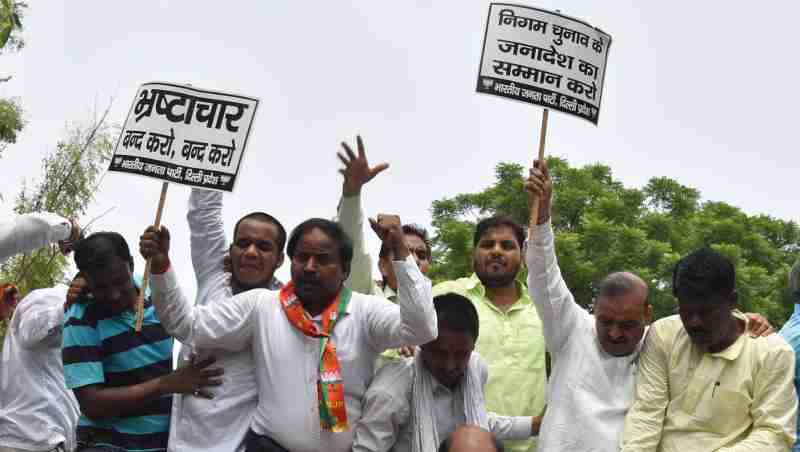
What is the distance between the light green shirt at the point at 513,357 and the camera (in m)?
5.63

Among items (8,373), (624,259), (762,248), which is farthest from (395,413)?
(762,248)

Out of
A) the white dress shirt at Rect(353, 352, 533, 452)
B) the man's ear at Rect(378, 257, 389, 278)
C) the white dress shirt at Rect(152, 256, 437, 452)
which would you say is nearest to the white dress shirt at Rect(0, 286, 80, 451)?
the white dress shirt at Rect(152, 256, 437, 452)

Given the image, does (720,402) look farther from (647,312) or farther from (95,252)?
(95,252)

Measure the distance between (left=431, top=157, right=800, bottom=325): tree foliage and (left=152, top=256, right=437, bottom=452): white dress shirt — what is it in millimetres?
17940

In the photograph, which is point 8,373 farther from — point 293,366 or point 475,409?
point 475,409

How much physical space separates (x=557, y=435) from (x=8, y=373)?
3740mm

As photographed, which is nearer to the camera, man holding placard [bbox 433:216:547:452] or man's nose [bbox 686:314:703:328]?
man's nose [bbox 686:314:703:328]

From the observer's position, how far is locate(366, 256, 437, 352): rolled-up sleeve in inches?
181

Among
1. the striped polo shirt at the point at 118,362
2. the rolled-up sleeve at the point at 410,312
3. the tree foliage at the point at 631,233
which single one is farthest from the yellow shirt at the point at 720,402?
the tree foliage at the point at 631,233

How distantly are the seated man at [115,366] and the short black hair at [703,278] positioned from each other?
7.53 ft

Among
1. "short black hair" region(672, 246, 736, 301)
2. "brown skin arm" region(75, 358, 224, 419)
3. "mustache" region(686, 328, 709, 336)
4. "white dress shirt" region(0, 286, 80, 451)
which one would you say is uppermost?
"short black hair" region(672, 246, 736, 301)

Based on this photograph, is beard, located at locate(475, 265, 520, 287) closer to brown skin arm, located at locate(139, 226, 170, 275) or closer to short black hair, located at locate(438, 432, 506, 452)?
short black hair, located at locate(438, 432, 506, 452)

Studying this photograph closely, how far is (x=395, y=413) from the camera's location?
16.2 feet

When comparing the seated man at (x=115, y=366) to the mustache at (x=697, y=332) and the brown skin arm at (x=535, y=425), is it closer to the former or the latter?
the brown skin arm at (x=535, y=425)
